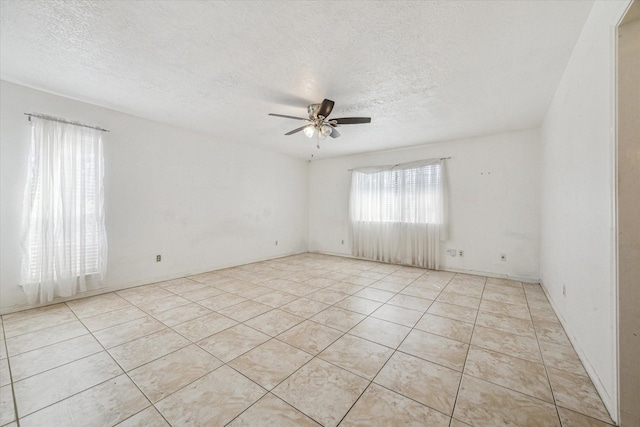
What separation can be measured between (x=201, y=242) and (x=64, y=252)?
5.88 feet

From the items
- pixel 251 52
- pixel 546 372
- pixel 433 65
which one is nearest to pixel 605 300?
pixel 546 372

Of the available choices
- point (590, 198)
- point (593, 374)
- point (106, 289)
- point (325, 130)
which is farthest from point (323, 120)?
point (106, 289)

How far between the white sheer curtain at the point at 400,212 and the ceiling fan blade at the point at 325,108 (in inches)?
112

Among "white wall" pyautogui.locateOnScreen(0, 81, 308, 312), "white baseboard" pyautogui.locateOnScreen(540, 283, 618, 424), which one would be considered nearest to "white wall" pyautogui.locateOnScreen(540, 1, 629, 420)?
"white baseboard" pyautogui.locateOnScreen(540, 283, 618, 424)

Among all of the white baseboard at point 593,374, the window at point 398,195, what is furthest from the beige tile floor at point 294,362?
the window at point 398,195

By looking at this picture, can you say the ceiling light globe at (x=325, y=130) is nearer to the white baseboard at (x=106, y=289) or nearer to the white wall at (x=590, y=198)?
the white wall at (x=590, y=198)

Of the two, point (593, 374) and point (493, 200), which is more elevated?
point (493, 200)

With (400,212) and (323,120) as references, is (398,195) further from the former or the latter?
(323,120)

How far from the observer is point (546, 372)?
174 cm

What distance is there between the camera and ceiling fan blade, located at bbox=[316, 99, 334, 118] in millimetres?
2695

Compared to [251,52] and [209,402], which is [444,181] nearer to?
[251,52]

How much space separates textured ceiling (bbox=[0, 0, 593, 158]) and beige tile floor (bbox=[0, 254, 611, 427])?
8.39 ft

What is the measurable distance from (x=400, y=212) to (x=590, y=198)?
347cm

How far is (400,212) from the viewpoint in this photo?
5141 mm
